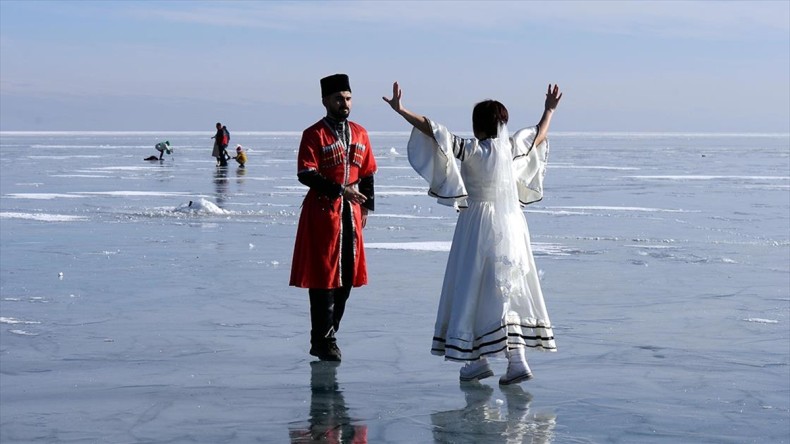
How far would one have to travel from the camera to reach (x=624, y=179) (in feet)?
96.9

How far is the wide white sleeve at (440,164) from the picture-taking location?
19.8 ft

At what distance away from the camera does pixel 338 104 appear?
6.79 metres

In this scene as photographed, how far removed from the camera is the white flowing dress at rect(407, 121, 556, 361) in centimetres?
605

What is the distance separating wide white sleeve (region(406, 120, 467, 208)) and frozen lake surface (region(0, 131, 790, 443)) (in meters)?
0.99

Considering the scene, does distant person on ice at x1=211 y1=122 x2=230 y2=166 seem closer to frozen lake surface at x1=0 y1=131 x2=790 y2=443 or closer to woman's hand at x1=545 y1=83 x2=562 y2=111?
frozen lake surface at x1=0 y1=131 x2=790 y2=443

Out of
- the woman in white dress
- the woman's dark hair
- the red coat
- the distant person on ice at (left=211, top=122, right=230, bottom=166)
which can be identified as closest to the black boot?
the red coat

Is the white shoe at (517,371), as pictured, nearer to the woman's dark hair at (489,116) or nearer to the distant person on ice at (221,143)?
the woman's dark hair at (489,116)

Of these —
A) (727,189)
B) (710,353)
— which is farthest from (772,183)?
(710,353)

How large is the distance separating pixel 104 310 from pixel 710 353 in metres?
4.22

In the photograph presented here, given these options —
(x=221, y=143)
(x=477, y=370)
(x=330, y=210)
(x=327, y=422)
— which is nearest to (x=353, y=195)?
(x=330, y=210)

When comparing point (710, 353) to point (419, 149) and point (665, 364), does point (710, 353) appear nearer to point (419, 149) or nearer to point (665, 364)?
point (665, 364)

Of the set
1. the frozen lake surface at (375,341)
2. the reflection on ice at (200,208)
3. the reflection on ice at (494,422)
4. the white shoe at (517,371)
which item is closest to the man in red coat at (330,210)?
the frozen lake surface at (375,341)

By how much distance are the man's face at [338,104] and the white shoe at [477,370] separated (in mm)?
1635

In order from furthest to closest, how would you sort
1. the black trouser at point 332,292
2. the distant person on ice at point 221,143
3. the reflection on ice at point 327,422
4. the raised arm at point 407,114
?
the distant person on ice at point 221,143
the black trouser at point 332,292
the raised arm at point 407,114
the reflection on ice at point 327,422
